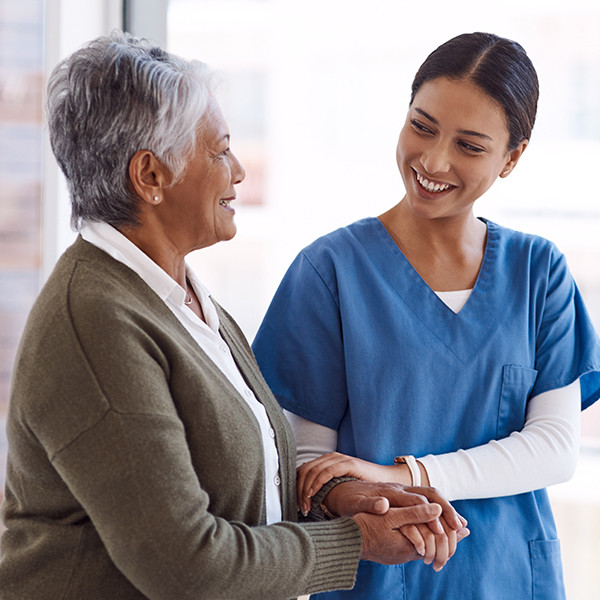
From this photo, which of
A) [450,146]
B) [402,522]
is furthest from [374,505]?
[450,146]

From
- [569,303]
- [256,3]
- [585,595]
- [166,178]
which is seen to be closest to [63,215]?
[256,3]

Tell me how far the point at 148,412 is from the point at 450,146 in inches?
29.3

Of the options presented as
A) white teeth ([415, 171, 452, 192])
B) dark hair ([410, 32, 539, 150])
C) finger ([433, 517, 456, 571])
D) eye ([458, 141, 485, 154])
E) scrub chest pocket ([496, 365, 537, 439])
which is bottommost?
finger ([433, 517, 456, 571])

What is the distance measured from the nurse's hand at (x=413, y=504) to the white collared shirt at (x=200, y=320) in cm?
12

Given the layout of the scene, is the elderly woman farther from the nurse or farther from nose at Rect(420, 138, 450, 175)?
nose at Rect(420, 138, 450, 175)

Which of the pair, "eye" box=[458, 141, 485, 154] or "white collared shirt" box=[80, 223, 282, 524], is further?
"eye" box=[458, 141, 485, 154]

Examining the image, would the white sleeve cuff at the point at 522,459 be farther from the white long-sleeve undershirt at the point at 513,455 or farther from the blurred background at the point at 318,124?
the blurred background at the point at 318,124

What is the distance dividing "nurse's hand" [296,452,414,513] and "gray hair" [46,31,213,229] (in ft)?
1.70

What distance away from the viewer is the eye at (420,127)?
1383 mm

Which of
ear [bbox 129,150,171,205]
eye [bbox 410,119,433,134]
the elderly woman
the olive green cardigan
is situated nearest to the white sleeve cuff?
the elderly woman

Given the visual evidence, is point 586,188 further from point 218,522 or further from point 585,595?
point 218,522

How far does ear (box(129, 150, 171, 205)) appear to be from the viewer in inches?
42.3

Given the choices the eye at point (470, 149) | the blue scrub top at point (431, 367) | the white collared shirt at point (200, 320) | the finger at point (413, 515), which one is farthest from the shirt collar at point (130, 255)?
the eye at point (470, 149)

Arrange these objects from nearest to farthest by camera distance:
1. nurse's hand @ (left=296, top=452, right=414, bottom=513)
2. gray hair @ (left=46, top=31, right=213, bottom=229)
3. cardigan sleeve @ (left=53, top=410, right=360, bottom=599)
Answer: cardigan sleeve @ (left=53, top=410, right=360, bottom=599) < gray hair @ (left=46, top=31, right=213, bottom=229) < nurse's hand @ (left=296, top=452, right=414, bottom=513)
